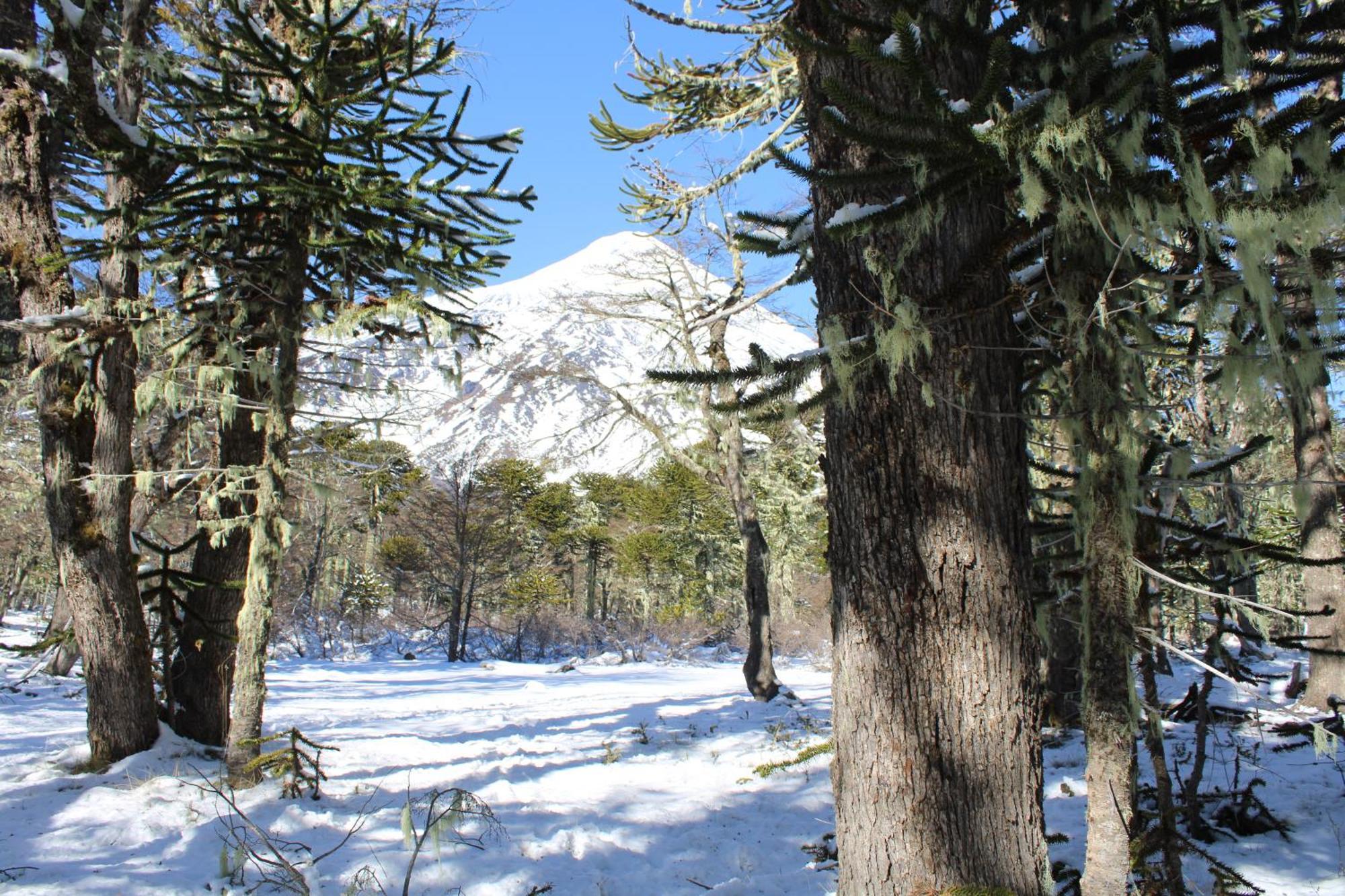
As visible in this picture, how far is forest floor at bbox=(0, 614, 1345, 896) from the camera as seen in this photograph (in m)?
4.26

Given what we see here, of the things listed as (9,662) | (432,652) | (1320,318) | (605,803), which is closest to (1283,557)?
(1320,318)

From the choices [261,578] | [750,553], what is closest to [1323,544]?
[750,553]

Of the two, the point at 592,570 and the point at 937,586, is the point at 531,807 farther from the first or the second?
the point at 592,570

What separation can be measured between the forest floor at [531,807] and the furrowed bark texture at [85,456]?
62 centimetres

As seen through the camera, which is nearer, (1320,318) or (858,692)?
(1320,318)

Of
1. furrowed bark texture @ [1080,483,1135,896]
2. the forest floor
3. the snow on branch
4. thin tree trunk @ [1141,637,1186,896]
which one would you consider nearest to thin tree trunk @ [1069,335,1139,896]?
furrowed bark texture @ [1080,483,1135,896]

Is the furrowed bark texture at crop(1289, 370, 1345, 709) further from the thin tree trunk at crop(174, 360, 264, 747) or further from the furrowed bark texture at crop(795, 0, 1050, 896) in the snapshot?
the thin tree trunk at crop(174, 360, 264, 747)

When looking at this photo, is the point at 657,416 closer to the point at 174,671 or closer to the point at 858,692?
the point at 174,671

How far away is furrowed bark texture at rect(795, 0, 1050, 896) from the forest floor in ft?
7.12

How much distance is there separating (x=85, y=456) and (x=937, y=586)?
23.8 feet

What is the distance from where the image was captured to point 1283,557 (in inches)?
114

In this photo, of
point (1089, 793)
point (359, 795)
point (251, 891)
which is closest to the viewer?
point (1089, 793)

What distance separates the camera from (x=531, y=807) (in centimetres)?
575

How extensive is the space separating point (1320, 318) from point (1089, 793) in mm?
1801
